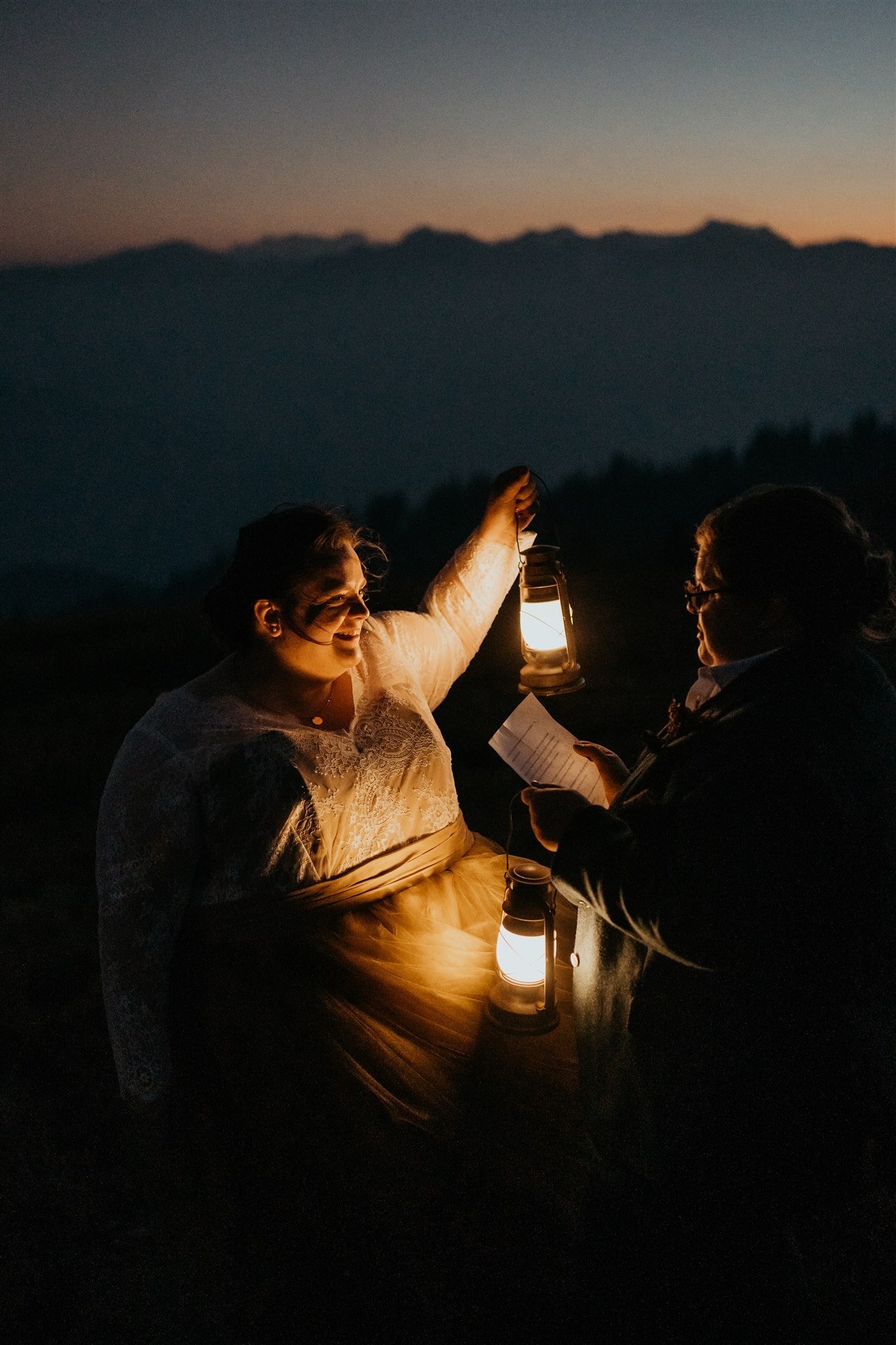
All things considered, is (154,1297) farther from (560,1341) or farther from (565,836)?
(565,836)

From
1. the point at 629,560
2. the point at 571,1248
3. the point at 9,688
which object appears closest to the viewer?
the point at 571,1248

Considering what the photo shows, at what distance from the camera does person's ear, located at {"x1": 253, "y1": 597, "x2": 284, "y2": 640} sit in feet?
10.0

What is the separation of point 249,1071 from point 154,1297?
2.62ft

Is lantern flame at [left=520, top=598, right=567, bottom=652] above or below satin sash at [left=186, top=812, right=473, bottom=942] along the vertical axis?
above

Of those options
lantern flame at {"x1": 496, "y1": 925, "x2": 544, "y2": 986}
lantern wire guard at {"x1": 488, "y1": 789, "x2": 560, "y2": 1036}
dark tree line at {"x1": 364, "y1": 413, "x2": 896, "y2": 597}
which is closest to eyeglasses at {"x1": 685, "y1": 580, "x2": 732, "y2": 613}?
lantern wire guard at {"x1": 488, "y1": 789, "x2": 560, "y2": 1036}

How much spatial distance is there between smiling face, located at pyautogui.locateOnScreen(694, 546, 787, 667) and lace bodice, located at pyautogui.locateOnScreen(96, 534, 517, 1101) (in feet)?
4.33

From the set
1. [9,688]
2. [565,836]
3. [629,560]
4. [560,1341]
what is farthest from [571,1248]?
[629,560]

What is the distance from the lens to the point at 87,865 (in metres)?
6.04

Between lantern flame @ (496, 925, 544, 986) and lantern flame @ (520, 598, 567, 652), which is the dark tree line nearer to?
lantern flame @ (520, 598, 567, 652)

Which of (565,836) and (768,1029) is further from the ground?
(565,836)

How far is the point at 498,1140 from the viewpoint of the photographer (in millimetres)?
2523

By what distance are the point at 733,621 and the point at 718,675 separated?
0.14 metres

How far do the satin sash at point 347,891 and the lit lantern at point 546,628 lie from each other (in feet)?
2.66

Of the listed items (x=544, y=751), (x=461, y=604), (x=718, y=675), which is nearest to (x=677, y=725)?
(x=718, y=675)
